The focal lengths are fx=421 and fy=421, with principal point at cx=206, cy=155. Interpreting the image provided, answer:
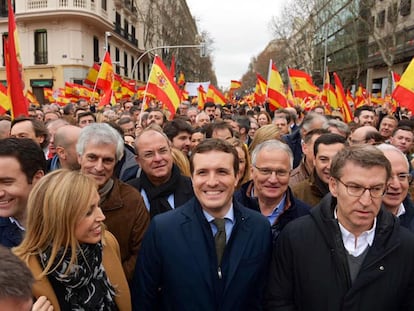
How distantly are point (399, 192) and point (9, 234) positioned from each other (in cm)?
247

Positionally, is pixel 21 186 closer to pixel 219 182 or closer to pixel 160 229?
pixel 160 229

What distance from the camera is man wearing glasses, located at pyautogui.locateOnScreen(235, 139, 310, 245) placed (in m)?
2.96

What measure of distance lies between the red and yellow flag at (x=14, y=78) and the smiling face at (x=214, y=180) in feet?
11.5

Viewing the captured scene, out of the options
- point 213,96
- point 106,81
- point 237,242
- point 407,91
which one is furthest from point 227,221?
point 213,96

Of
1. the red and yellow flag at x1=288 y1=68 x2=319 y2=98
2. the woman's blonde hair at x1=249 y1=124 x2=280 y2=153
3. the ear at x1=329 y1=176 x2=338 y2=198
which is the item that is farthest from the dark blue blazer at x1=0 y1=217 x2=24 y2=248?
the red and yellow flag at x1=288 y1=68 x2=319 y2=98

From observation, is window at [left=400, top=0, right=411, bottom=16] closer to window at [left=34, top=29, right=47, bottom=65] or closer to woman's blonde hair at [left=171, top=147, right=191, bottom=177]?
window at [left=34, top=29, right=47, bottom=65]

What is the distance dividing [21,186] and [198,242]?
1120mm

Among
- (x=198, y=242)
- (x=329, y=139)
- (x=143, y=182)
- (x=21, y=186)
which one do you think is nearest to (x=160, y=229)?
(x=198, y=242)

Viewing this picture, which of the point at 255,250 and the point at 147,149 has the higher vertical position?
the point at 147,149

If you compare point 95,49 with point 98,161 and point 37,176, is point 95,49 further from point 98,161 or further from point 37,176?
point 37,176

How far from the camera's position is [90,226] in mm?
2143

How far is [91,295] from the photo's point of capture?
6.88 feet

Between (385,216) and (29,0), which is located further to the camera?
(29,0)

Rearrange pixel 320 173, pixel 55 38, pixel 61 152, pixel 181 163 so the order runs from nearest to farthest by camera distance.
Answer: pixel 320 173 < pixel 61 152 < pixel 181 163 < pixel 55 38
